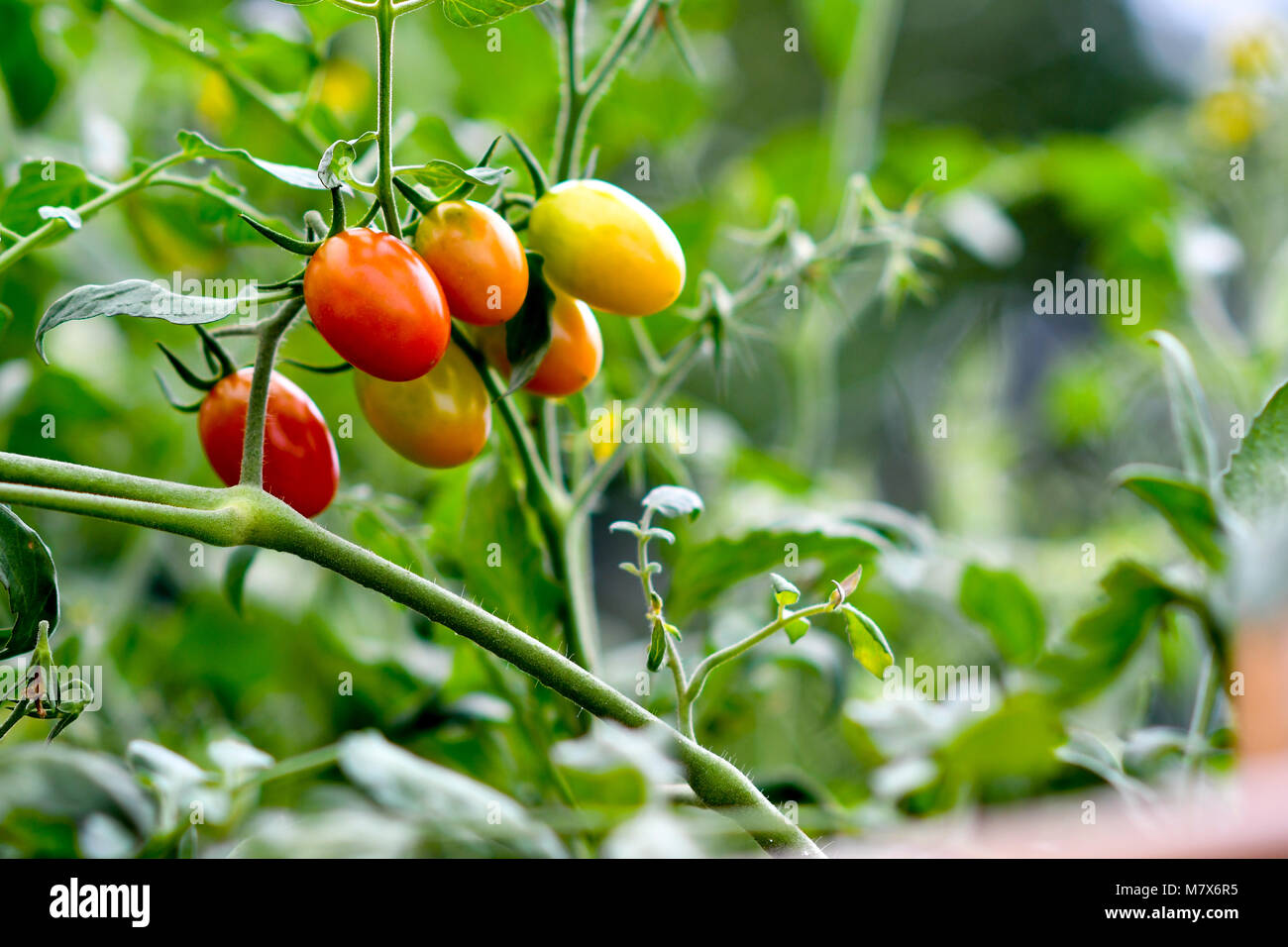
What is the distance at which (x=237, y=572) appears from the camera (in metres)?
0.42

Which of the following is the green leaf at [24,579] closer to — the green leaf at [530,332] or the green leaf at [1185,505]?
the green leaf at [530,332]

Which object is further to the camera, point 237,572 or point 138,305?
point 237,572

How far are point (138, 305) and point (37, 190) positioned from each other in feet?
0.46

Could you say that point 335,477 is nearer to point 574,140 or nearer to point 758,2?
point 574,140

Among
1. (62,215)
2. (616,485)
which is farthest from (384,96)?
(616,485)

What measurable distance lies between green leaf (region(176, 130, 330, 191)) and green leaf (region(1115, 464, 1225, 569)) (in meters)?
0.38

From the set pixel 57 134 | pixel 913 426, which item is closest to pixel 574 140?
pixel 57 134

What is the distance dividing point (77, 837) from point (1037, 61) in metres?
3.04

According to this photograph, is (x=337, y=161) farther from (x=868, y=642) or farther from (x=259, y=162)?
(x=868, y=642)

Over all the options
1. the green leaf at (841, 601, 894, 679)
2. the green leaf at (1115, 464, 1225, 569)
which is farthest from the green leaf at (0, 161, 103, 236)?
the green leaf at (1115, 464, 1225, 569)

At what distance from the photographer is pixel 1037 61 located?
2.81 metres

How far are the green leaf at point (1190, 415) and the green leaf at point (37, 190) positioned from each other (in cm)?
47

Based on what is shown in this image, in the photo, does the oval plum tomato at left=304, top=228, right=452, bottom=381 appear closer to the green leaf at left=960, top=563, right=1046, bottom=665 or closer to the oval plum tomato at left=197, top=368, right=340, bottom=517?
the oval plum tomato at left=197, top=368, right=340, bottom=517

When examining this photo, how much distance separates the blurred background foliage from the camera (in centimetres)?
46
